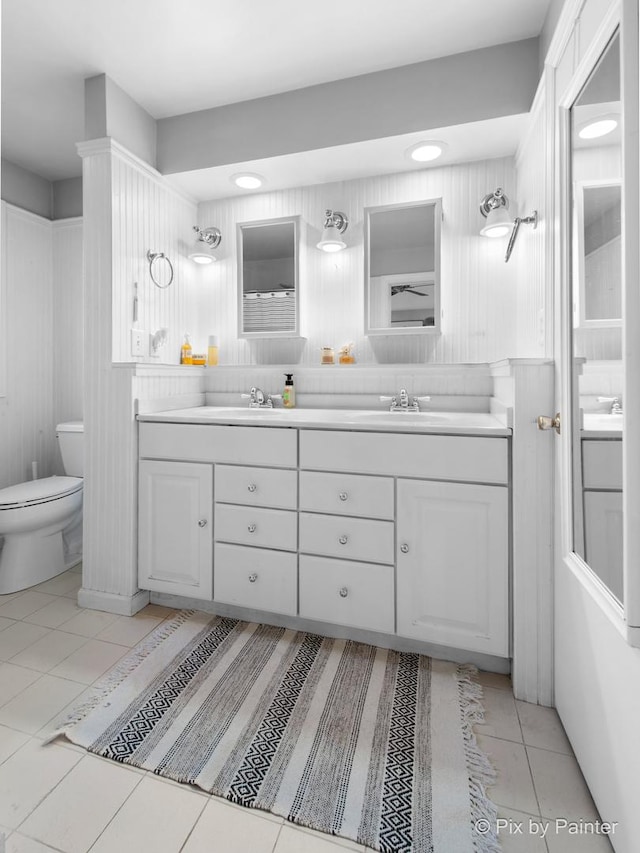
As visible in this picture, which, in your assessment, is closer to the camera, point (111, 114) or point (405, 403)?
point (111, 114)

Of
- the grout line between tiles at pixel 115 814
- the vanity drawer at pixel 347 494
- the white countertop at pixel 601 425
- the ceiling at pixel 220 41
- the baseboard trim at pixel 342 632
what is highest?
the ceiling at pixel 220 41

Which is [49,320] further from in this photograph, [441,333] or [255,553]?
[441,333]

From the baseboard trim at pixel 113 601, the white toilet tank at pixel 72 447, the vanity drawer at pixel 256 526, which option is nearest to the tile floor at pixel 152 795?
the baseboard trim at pixel 113 601

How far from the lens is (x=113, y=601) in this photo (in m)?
2.00

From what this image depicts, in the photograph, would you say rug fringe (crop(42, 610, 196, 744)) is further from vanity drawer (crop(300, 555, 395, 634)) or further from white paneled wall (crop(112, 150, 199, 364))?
white paneled wall (crop(112, 150, 199, 364))

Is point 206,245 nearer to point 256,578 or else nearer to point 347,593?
point 256,578

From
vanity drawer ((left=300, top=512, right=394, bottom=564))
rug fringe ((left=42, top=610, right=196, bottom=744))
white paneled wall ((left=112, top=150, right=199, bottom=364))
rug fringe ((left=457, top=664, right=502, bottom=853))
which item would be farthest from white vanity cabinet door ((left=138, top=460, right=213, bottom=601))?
rug fringe ((left=457, top=664, right=502, bottom=853))

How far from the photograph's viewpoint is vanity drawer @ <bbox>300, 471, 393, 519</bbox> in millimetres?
1640

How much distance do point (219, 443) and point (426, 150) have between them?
1.54 metres

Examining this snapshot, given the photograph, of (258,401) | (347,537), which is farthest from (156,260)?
(347,537)

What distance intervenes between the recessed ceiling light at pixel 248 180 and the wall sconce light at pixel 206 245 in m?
0.28

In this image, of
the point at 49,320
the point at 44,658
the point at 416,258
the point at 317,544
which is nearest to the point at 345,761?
the point at 317,544

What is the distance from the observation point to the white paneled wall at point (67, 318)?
2941 mm

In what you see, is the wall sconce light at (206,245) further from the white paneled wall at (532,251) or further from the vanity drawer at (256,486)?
the white paneled wall at (532,251)
